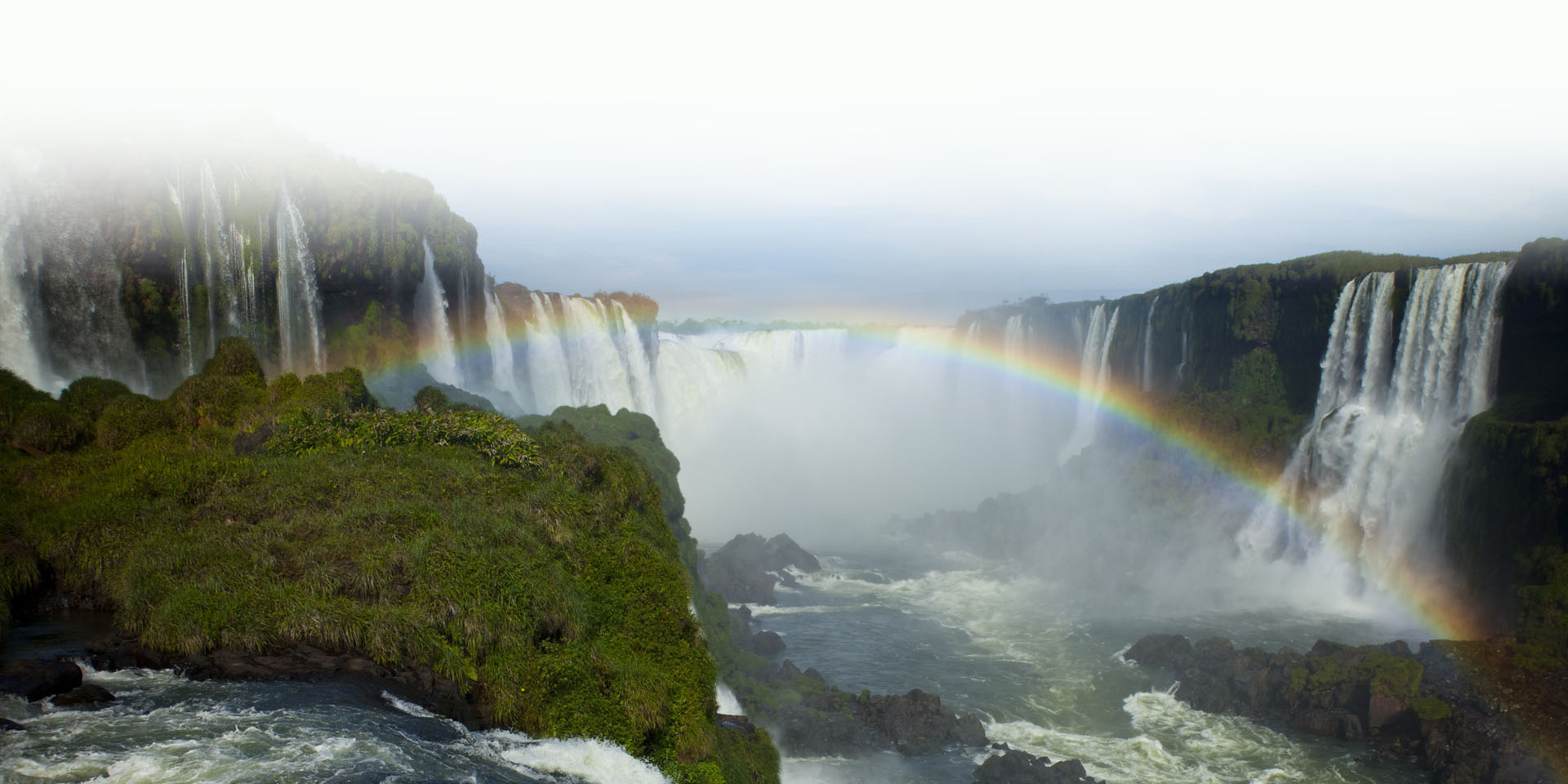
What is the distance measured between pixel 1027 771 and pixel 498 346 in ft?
108

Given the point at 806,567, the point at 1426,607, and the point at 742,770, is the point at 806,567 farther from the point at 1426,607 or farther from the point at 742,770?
the point at 742,770

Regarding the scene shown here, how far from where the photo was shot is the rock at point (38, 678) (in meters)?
8.20

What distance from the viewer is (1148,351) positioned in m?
51.7

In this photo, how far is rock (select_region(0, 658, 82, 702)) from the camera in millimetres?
8195

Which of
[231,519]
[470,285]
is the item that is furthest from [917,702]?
[470,285]

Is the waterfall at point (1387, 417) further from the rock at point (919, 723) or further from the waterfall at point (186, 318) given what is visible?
the waterfall at point (186, 318)

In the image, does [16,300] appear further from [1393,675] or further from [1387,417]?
[1387,417]

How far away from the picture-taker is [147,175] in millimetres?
26922

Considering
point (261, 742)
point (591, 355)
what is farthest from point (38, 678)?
point (591, 355)

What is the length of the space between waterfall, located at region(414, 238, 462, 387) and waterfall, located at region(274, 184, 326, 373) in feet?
17.2

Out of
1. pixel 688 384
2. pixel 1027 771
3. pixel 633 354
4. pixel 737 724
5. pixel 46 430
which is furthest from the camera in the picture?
pixel 688 384

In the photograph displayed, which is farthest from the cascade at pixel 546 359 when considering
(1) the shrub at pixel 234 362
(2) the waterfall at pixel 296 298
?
(1) the shrub at pixel 234 362

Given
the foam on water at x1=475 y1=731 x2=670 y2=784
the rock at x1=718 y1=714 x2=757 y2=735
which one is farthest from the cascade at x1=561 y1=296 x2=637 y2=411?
the foam on water at x1=475 y1=731 x2=670 y2=784

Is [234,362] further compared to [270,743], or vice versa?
[234,362]
